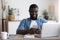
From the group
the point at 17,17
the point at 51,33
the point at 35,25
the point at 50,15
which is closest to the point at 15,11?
the point at 17,17

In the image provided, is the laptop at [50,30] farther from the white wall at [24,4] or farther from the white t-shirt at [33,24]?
the white wall at [24,4]

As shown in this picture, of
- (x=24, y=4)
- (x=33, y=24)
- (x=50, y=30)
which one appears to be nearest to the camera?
(x=50, y=30)

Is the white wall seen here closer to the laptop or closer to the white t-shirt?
the white t-shirt

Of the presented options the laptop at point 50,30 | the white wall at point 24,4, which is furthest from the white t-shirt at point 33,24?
the white wall at point 24,4

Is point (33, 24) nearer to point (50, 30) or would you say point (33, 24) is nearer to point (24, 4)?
point (50, 30)

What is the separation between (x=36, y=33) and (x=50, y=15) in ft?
8.87

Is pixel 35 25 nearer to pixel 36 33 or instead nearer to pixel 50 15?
pixel 36 33

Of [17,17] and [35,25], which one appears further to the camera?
[17,17]

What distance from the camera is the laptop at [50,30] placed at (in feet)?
6.70

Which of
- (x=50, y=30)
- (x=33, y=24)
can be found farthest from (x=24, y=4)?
(x=50, y=30)

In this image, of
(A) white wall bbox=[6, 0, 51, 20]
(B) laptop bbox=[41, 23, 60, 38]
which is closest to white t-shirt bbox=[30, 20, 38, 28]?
(B) laptop bbox=[41, 23, 60, 38]

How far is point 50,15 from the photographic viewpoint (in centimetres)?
496

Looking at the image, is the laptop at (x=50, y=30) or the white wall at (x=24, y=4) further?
the white wall at (x=24, y=4)

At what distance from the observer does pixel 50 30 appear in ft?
6.77
